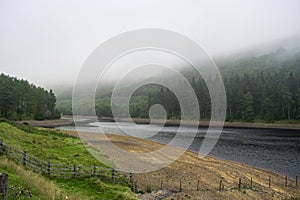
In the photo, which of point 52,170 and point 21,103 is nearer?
point 52,170

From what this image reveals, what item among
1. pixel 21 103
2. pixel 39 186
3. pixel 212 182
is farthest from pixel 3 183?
pixel 21 103

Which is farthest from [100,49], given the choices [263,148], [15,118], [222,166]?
[15,118]

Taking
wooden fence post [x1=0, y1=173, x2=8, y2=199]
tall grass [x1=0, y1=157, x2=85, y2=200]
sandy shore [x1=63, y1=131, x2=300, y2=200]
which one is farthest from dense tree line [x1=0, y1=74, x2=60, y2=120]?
wooden fence post [x1=0, y1=173, x2=8, y2=199]

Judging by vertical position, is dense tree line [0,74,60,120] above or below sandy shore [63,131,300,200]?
above

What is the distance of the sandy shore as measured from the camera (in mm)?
21453

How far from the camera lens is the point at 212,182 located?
25047mm

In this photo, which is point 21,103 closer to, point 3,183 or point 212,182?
point 212,182

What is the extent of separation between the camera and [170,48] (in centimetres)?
3578

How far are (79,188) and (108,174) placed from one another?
3730 millimetres

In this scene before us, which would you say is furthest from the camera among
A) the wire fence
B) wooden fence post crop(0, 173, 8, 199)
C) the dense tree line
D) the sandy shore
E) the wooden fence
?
the dense tree line

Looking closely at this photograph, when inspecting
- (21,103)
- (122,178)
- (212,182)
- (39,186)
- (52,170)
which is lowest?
(212,182)

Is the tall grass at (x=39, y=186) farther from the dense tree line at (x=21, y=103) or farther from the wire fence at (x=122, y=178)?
the dense tree line at (x=21, y=103)

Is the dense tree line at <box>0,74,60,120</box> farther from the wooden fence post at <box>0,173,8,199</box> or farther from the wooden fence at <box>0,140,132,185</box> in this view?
the wooden fence post at <box>0,173,8,199</box>

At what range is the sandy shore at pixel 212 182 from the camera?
70.4 feet
